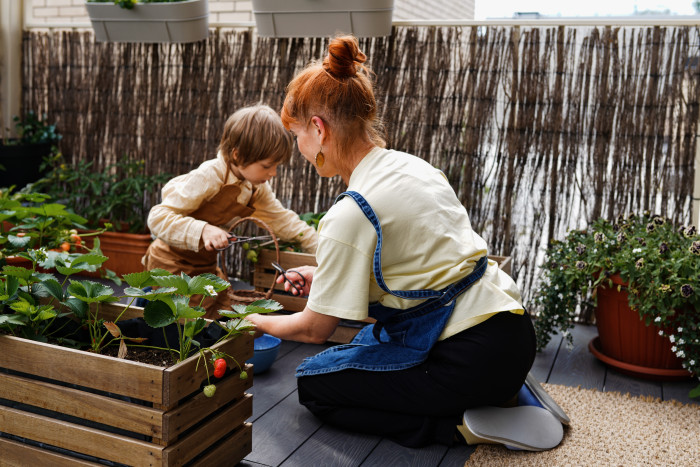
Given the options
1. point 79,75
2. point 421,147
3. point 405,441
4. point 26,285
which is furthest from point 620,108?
point 79,75

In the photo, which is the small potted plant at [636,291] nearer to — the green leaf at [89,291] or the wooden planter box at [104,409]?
the wooden planter box at [104,409]

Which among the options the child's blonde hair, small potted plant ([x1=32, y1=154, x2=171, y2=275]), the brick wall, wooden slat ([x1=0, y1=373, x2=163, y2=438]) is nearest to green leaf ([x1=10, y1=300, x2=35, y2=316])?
wooden slat ([x1=0, y1=373, x2=163, y2=438])

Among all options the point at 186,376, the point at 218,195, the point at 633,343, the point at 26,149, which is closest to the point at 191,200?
the point at 218,195

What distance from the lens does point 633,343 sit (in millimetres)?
2762

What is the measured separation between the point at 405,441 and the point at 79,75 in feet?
11.1

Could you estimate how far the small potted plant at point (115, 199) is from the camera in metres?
3.92

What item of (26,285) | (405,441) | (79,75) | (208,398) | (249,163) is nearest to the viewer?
(208,398)

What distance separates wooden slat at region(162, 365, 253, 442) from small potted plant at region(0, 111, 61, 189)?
3.03 m

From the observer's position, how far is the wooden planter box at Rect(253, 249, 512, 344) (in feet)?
9.91

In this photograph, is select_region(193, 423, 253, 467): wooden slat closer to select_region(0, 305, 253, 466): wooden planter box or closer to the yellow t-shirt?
select_region(0, 305, 253, 466): wooden planter box

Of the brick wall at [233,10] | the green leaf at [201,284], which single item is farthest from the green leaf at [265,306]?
the brick wall at [233,10]

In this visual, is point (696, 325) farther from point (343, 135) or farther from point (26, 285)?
point (26, 285)

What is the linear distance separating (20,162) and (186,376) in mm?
3216

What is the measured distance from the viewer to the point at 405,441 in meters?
2.14
